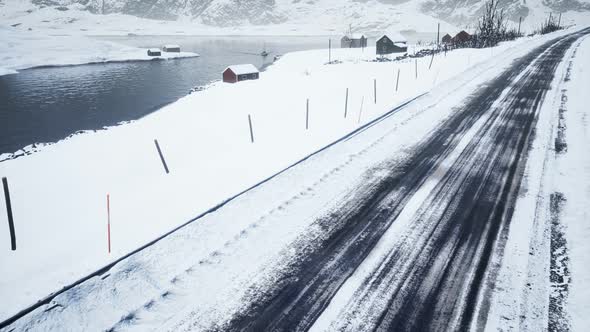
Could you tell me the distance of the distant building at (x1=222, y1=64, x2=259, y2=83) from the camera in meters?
39.0

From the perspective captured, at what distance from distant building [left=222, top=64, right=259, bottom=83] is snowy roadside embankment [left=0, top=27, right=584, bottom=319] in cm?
1249

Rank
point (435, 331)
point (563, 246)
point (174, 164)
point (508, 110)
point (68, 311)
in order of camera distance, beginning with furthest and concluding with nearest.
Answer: point (508, 110) → point (174, 164) → point (563, 246) → point (68, 311) → point (435, 331)

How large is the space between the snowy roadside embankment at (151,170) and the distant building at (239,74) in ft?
41.0

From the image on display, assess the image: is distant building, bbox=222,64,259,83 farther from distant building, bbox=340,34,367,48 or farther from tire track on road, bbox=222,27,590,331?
distant building, bbox=340,34,367,48

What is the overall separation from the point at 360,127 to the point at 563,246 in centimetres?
857

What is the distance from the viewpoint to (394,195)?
8.13 m

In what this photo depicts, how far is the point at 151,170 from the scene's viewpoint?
12914 millimetres

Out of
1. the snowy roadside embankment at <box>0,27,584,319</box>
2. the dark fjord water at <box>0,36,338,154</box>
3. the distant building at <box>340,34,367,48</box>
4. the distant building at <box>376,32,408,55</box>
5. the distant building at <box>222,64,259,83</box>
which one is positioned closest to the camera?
the snowy roadside embankment at <box>0,27,584,319</box>

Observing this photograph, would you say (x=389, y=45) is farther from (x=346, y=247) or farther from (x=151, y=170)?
(x=346, y=247)

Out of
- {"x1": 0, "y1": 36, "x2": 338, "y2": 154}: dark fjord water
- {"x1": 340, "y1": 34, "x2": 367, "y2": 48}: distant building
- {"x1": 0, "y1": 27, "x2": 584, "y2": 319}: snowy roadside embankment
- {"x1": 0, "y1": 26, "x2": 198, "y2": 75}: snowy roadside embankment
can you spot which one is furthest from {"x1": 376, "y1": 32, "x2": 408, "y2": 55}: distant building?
{"x1": 0, "y1": 26, "x2": 198, "y2": 75}: snowy roadside embankment

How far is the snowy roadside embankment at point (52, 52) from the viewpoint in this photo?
68325 millimetres

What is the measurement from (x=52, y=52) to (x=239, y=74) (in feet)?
215

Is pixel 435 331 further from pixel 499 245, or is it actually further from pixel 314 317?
pixel 499 245

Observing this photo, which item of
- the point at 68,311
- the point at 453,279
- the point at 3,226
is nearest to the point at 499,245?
the point at 453,279
